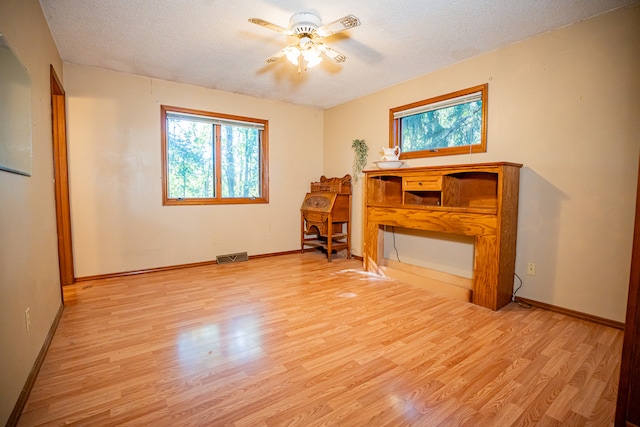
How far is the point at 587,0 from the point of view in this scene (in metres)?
2.22

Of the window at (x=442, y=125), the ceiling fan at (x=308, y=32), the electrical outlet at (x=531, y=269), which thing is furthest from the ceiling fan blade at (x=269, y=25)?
the electrical outlet at (x=531, y=269)

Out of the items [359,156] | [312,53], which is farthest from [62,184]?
[359,156]

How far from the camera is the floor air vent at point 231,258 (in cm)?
441

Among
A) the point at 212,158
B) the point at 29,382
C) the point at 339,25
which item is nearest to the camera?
the point at 29,382

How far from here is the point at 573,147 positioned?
2.57 m

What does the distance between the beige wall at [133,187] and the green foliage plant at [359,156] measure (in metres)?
1.39

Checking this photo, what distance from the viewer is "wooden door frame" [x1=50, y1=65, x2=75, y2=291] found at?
3230 mm

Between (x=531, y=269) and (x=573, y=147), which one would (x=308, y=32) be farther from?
(x=531, y=269)

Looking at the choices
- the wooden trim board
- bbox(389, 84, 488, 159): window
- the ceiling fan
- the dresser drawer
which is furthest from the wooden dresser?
the wooden trim board

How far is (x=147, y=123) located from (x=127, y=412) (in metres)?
3.43

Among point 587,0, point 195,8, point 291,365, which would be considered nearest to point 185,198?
point 195,8

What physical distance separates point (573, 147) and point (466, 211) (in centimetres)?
98

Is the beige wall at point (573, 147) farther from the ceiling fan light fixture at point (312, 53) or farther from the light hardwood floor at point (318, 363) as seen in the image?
the ceiling fan light fixture at point (312, 53)

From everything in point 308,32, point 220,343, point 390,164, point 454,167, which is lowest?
point 220,343
